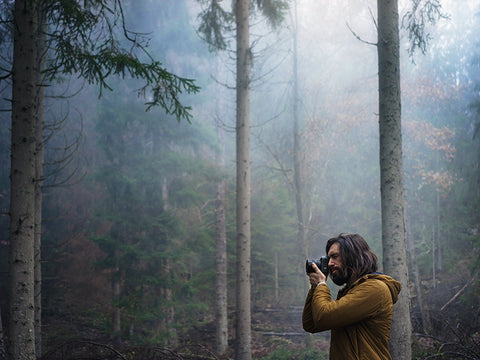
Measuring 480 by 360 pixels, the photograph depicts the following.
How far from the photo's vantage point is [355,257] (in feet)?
7.91

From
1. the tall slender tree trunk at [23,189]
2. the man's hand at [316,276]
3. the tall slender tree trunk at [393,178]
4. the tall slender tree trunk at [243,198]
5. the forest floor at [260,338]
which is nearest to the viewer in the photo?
the man's hand at [316,276]

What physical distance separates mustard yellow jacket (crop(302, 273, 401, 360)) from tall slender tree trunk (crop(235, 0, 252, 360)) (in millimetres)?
5288

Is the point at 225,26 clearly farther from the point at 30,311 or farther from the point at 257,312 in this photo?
the point at 257,312

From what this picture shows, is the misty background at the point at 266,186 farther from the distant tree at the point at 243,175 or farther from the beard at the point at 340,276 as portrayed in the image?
the beard at the point at 340,276

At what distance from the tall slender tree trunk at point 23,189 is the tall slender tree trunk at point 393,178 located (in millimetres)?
4763

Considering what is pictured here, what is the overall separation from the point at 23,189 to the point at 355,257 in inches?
153

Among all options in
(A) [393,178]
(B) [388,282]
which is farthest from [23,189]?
(A) [393,178]

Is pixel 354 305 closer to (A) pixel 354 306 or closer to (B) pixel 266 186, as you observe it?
(A) pixel 354 306

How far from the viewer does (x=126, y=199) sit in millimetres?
13008

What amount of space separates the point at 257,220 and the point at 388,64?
34.8ft

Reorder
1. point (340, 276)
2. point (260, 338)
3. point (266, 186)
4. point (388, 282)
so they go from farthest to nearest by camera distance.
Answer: point (266, 186), point (260, 338), point (340, 276), point (388, 282)

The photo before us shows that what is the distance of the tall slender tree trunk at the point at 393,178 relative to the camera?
5195mm

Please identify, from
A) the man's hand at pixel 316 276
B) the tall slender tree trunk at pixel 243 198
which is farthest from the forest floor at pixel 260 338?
the man's hand at pixel 316 276

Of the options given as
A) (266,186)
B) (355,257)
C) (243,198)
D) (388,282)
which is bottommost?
(388,282)
